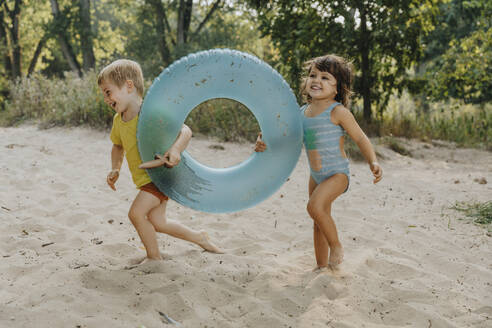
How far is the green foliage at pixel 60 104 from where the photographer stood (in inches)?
285

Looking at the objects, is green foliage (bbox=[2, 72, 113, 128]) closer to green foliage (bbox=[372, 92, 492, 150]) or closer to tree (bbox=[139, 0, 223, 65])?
green foliage (bbox=[372, 92, 492, 150])

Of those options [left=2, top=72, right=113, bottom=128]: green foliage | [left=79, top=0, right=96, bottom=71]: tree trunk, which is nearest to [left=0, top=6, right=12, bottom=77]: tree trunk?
[left=79, top=0, right=96, bottom=71]: tree trunk

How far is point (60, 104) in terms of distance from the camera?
25.7 ft

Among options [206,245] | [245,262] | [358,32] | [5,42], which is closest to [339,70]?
[245,262]

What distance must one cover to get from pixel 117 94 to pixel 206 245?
123cm

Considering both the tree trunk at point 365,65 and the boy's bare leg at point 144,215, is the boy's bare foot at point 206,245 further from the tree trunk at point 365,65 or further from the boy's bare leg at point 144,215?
the tree trunk at point 365,65

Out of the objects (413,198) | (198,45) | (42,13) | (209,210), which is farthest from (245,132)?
(42,13)

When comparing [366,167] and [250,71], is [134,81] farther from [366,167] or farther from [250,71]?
[366,167]

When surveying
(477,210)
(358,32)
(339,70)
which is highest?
(358,32)

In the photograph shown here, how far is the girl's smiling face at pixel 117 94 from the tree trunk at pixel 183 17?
1319 cm

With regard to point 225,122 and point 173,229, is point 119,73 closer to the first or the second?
point 173,229

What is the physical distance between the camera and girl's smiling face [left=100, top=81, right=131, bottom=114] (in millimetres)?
2434

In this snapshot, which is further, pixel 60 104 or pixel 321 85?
pixel 60 104

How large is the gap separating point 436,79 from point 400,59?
38.0 inches
